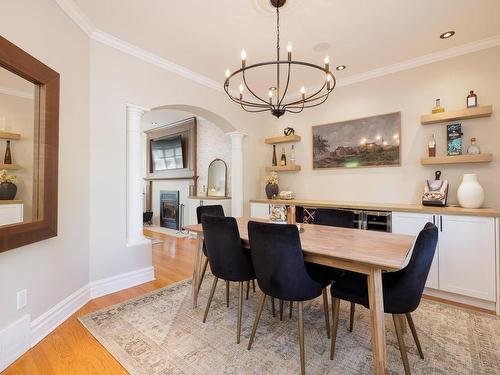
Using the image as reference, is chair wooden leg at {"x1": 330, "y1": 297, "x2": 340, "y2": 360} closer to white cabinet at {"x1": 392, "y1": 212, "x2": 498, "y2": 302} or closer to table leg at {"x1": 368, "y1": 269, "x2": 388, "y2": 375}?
table leg at {"x1": 368, "y1": 269, "x2": 388, "y2": 375}

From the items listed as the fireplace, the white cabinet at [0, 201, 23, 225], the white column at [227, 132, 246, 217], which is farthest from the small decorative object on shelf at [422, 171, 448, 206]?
the fireplace

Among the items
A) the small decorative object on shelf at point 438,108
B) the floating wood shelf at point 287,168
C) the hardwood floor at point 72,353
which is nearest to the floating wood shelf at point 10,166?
the hardwood floor at point 72,353

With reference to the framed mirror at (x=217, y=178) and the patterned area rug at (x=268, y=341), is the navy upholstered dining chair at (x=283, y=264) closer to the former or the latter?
the patterned area rug at (x=268, y=341)

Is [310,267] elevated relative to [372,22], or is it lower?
lower

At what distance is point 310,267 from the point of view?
6.50ft

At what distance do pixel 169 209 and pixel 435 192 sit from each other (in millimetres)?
5771

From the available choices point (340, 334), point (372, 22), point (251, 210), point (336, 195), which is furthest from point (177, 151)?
point (340, 334)

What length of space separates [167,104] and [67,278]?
2262 millimetres

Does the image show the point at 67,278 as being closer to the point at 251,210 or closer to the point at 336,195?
the point at 251,210

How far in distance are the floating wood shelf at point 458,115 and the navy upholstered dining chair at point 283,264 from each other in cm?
255

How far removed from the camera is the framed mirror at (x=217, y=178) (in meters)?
5.42

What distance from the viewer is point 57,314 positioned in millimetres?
2090

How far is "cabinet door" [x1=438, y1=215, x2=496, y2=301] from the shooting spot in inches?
92.1

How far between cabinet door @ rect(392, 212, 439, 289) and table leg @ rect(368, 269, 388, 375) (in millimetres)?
1644
